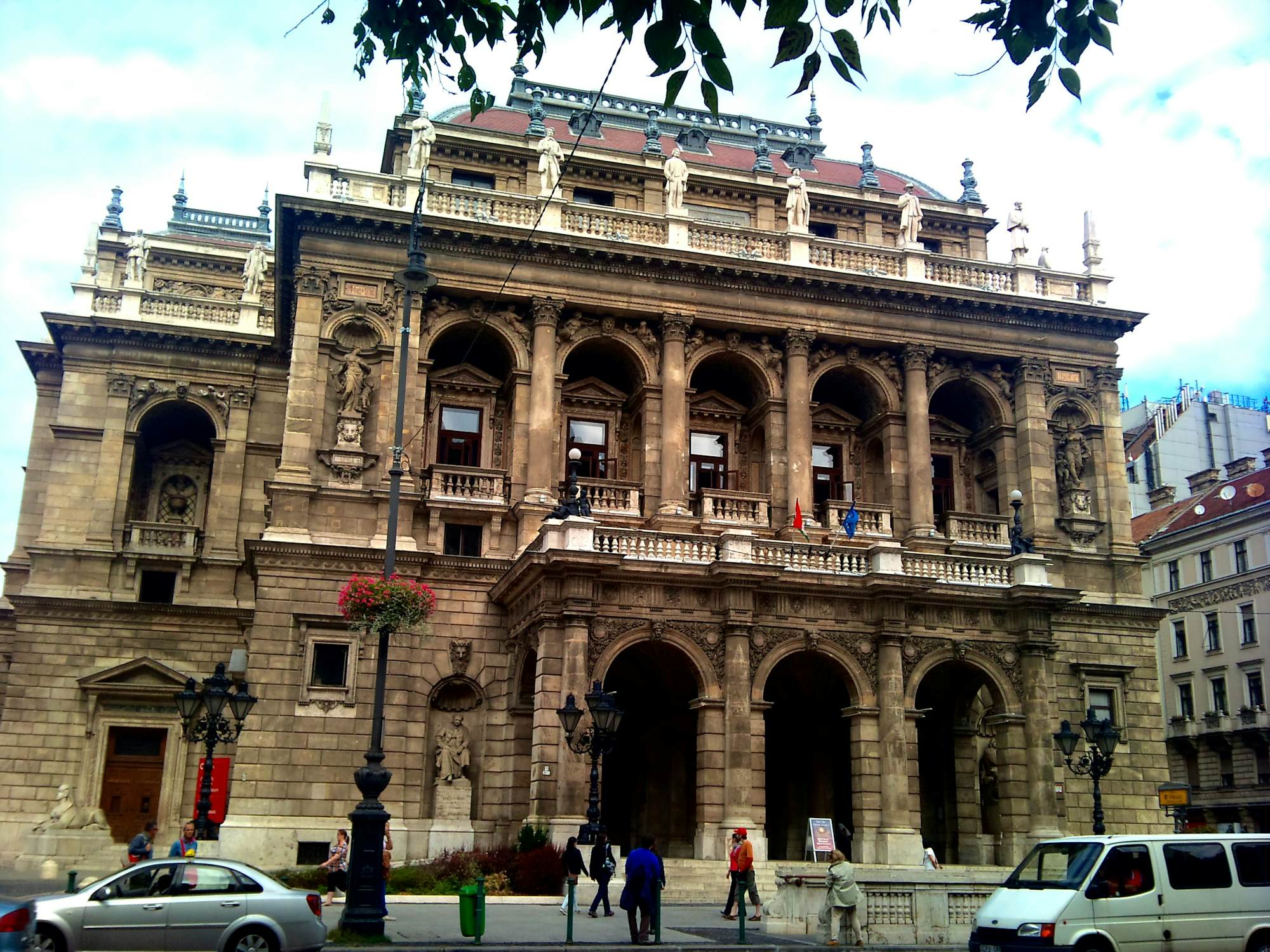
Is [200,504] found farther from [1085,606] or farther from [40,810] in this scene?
[1085,606]

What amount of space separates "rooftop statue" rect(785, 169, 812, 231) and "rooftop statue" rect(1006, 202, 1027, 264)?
7.41 metres

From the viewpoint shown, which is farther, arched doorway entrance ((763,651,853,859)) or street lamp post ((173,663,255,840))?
arched doorway entrance ((763,651,853,859))

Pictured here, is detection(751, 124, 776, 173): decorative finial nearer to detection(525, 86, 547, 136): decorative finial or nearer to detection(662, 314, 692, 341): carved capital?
detection(525, 86, 547, 136): decorative finial

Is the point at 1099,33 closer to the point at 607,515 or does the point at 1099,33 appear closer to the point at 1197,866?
the point at 1197,866

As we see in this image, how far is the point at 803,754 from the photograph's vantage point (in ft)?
124

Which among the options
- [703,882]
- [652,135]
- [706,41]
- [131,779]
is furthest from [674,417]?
[706,41]

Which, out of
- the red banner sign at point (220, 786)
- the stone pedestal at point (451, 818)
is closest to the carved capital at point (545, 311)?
the stone pedestal at point (451, 818)

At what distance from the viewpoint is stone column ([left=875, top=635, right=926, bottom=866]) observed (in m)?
30.8

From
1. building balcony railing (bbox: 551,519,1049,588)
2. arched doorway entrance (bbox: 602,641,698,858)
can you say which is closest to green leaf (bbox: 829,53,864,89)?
building balcony railing (bbox: 551,519,1049,588)

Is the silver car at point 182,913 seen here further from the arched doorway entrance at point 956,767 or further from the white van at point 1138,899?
the arched doorway entrance at point 956,767

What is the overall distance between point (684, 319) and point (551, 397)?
507 cm

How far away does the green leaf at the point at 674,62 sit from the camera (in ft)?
26.8

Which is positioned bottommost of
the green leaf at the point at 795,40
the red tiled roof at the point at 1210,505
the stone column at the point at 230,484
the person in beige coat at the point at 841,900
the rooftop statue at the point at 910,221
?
the person in beige coat at the point at 841,900

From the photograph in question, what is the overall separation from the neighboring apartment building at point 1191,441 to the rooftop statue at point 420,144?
4925cm
